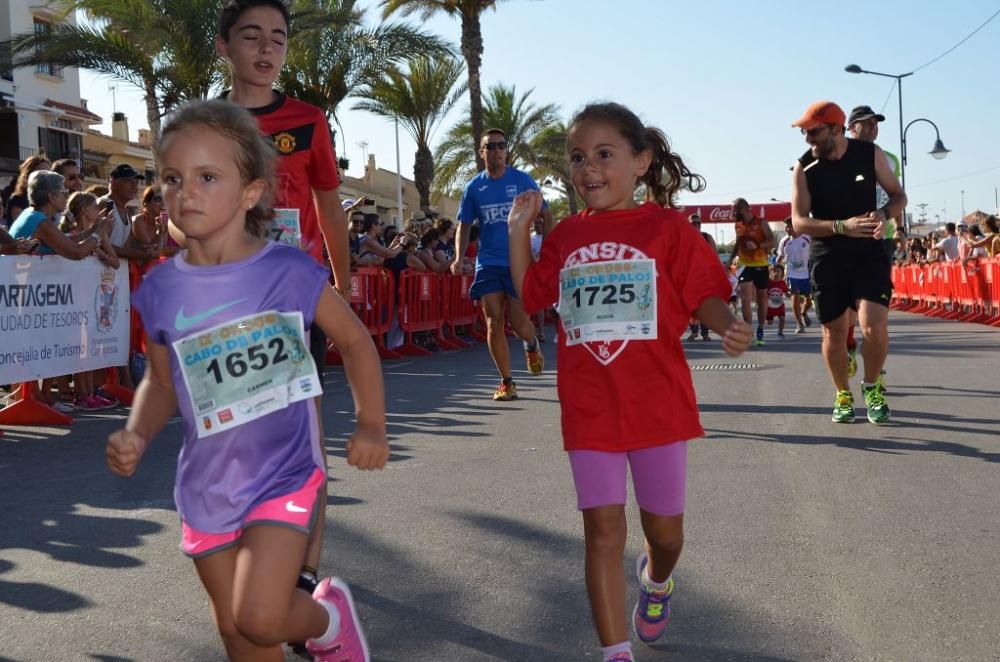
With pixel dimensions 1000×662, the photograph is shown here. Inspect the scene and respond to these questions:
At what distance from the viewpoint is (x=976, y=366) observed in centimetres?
1235

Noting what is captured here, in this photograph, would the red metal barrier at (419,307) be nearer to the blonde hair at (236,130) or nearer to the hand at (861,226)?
the hand at (861,226)

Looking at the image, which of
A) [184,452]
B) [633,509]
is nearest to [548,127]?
[633,509]

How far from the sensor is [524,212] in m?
3.81

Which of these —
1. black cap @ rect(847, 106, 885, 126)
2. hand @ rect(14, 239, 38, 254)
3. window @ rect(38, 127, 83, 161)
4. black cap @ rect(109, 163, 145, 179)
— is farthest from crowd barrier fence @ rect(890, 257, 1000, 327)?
window @ rect(38, 127, 83, 161)

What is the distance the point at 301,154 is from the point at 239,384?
1.65m

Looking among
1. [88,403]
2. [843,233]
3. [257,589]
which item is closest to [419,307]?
[88,403]

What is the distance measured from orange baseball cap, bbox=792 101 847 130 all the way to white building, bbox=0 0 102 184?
35300mm

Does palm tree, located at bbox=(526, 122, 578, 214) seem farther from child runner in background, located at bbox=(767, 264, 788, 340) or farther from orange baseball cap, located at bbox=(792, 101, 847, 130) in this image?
orange baseball cap, located at bbox=(792, 101, 847, 130)

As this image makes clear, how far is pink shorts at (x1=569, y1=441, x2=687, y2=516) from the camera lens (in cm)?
345

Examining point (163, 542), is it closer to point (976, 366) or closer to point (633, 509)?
point (633, 509)

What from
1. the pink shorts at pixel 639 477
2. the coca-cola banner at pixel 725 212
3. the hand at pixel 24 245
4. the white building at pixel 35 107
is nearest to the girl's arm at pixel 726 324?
the pink shorts at pixel 639 477

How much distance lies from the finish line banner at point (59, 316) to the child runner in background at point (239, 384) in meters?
6.39

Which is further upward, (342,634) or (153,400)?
(153,400)

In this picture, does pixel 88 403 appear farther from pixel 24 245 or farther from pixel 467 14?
pixel 467 14
